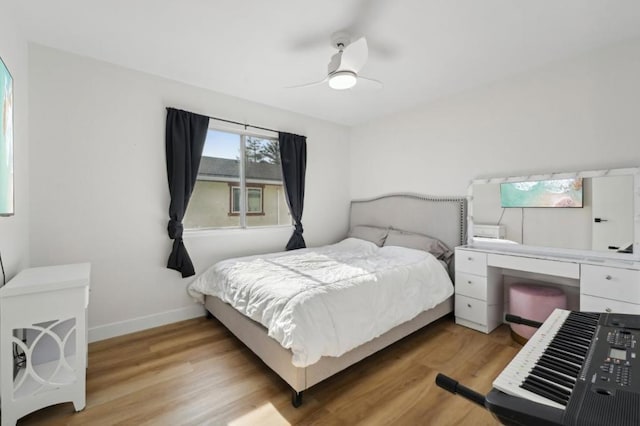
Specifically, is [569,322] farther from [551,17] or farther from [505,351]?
[551,17]

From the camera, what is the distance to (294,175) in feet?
12.5

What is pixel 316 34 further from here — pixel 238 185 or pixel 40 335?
pixel 40 335

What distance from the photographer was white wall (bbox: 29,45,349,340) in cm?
235

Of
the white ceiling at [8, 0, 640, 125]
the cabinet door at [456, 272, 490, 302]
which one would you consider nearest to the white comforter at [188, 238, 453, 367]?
the cabinet door at [456, 272, 490, 302]

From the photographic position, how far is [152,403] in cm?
177

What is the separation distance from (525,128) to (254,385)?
3.32 metres

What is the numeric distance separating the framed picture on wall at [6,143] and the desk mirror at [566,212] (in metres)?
3.78

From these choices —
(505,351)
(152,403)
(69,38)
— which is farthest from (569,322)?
(69,38)

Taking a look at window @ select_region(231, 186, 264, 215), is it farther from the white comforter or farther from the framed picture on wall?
the framed picture on wall

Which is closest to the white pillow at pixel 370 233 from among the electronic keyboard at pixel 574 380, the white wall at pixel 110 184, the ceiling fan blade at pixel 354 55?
the white wall at pixel 110 184

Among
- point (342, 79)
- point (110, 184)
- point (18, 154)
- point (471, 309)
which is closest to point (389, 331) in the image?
point (471, 309)

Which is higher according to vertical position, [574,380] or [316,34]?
[316,34]

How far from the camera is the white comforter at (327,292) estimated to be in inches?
68.5

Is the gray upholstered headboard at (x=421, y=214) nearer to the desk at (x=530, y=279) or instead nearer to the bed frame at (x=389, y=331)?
the bed frame at (x=389, y=331)
